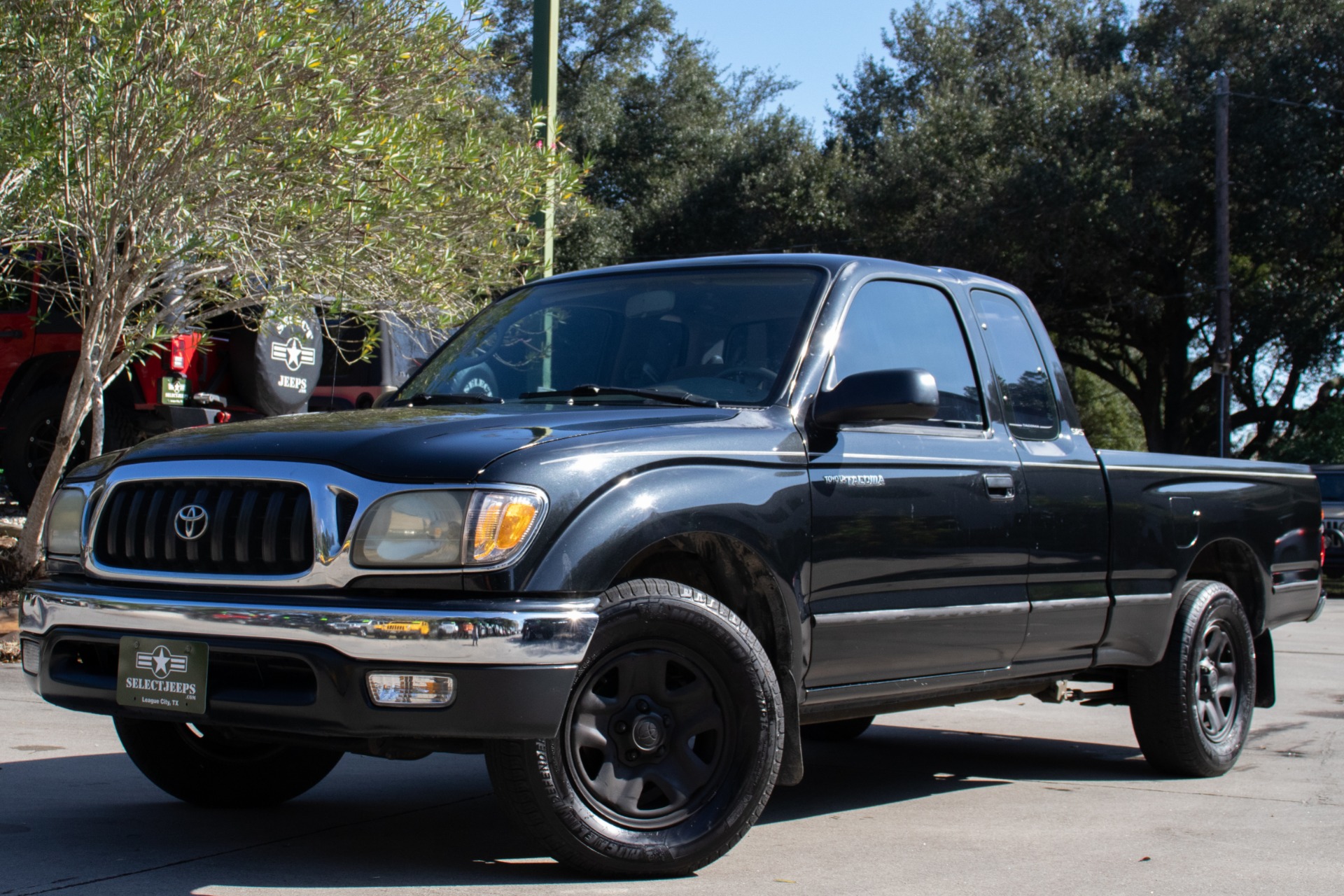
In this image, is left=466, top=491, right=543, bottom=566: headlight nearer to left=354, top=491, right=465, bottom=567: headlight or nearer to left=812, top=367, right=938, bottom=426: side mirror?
left=354, top=491, right=465, bottom=567: headlight

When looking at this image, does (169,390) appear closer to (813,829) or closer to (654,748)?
(813,829)

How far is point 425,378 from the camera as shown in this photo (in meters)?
5.22

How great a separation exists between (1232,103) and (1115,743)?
21.3m

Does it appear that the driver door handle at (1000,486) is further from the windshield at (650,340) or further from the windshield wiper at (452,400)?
the windshield wiper at (452,400)

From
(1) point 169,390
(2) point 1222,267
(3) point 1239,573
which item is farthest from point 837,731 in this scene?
(2) point 1222,267

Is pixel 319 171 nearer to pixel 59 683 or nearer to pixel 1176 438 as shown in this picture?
pixel 59 683

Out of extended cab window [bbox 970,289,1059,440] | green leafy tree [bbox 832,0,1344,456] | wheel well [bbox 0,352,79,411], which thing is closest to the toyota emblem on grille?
extended cab window [bbox 970,289,1059,440]

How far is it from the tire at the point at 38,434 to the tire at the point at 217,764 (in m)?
7.54

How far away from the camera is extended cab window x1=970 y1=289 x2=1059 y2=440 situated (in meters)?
5.34

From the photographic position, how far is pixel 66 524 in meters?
4.20

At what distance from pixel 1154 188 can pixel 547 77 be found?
57.7 feet

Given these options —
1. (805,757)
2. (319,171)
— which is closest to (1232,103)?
(319,171)

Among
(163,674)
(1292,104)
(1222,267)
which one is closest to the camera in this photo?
(163,674)

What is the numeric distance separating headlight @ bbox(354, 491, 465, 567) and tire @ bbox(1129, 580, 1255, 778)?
3.49m
